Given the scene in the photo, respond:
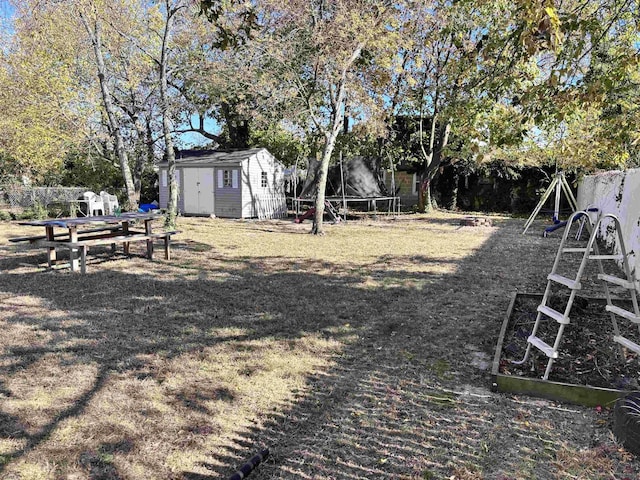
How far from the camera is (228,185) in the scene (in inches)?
760

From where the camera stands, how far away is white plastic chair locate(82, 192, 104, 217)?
17077 millimetres

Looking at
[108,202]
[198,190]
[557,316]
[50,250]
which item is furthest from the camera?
[198,190]

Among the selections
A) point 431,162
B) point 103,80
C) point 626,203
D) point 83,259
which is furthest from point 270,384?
point 431,162

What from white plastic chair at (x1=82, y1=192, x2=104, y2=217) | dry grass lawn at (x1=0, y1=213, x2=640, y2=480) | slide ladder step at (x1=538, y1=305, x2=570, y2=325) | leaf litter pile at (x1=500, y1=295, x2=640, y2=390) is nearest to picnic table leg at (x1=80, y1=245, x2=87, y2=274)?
dry grass lawn at (x1=0, y1=213, x2=640, y2=480)

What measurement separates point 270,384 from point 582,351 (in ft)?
9.02

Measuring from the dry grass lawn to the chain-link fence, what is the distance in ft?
42.5

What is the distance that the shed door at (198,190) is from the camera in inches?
774

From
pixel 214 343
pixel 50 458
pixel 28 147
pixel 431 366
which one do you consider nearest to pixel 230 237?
pixel 214 343

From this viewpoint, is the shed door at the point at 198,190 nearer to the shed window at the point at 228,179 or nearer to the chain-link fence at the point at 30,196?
the shed window at the point at 228,179

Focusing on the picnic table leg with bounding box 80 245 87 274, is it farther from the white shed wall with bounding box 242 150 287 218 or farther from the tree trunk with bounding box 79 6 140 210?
the white shed wall with bounding box 242 150 287 218

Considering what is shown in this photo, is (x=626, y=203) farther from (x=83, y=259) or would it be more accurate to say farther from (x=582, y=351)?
(x=83, y=259)

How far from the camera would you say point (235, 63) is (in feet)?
44.5

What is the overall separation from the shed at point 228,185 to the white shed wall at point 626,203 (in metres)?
12.6

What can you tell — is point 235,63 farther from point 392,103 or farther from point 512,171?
point 512,171
